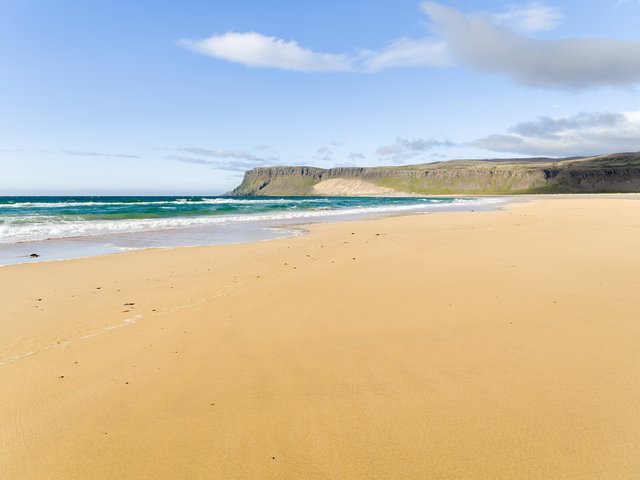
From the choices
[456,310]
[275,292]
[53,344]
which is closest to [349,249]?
[275,292]

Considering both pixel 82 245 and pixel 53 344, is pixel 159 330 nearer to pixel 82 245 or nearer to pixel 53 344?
pixel 53 344

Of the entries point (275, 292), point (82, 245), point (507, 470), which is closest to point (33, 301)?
point (275, 292)

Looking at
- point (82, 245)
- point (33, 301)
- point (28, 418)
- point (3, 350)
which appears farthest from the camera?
point (82, 245)

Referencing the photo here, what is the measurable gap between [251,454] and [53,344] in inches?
→ 146

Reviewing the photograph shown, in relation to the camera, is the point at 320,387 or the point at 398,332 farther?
the point at 398,332

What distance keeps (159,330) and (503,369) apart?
170 inches

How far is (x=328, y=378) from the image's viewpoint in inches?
155

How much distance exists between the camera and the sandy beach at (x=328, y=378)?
2.76 metres

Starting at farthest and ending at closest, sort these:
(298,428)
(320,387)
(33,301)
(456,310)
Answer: (33,301), (456,310), (320,387), (298,428)

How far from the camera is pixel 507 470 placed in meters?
2.59

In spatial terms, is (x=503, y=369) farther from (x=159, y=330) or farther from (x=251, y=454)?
(x=159, y=330)

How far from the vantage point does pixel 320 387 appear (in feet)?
12.3

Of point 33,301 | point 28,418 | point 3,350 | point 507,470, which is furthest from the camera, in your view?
point 33,301

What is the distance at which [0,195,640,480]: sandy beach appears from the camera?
2.76 m
